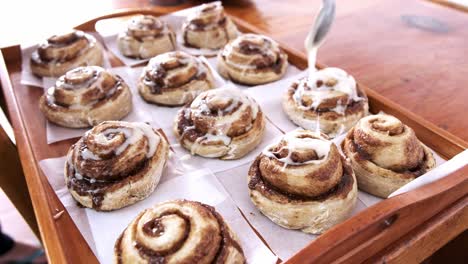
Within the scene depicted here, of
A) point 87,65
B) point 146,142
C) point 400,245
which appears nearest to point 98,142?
point 146,142

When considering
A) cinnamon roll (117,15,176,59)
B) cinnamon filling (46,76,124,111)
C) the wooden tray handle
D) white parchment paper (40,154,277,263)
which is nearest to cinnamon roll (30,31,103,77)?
cinnamon roll (117,15,176,59)

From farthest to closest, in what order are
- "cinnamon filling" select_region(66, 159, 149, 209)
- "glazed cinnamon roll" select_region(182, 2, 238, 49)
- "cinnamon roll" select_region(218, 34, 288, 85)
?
"glazed cinnamon roll" select_region(182, 2, 238, 49) → "cinnamon roll" select_region(218, 34, 288, 85) → "cinnamon filling" select_region(66, 159, 149, 209)

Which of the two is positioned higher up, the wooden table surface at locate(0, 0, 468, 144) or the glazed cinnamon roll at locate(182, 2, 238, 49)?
the glazed cinnamon roll at locate(182, 2, 238, 49)

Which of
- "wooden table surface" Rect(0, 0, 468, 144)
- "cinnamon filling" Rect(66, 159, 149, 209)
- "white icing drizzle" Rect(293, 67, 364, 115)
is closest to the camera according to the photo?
"cinnamon filling" Rect(66, 159, 149, 209)

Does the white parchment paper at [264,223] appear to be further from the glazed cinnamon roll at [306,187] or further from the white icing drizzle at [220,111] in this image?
the white icing drizzle at [220,111]

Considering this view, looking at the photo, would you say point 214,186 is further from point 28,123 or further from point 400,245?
point 28,123

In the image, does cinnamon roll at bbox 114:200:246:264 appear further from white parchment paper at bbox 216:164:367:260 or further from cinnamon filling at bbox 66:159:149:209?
cinnamon filling at bbox 66:159:149:209

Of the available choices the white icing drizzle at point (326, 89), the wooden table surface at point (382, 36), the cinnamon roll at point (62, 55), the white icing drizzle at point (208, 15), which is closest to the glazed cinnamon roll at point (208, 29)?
the white icing drizzle at point (208, 15)
